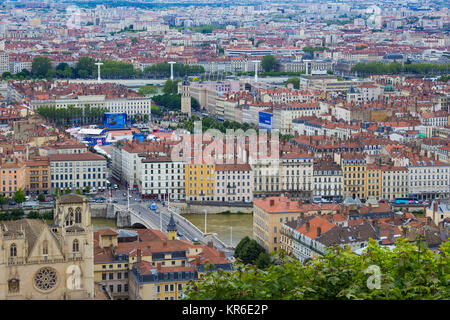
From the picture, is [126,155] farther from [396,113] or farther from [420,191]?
[396,113]

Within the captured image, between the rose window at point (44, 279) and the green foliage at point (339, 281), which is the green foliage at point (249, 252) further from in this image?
the green foliage at point (339, 281)

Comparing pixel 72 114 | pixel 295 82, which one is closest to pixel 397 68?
pixel 295 82

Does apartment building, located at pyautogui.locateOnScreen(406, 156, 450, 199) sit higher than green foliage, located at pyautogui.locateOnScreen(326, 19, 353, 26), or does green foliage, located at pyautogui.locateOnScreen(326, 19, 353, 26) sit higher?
apartment building, located at pyautogui.locateOnScreen(406, 156, 450, 199)

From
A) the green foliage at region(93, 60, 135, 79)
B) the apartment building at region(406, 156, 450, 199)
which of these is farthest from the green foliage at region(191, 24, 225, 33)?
the apartment building at region(406, 156, 450, 199)

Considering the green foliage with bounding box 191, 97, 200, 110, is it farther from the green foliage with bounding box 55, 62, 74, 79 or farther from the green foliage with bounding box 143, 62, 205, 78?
the green foliage with bounding box 55, 62, 74, 79

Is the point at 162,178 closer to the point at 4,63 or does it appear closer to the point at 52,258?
the point at 52,258
